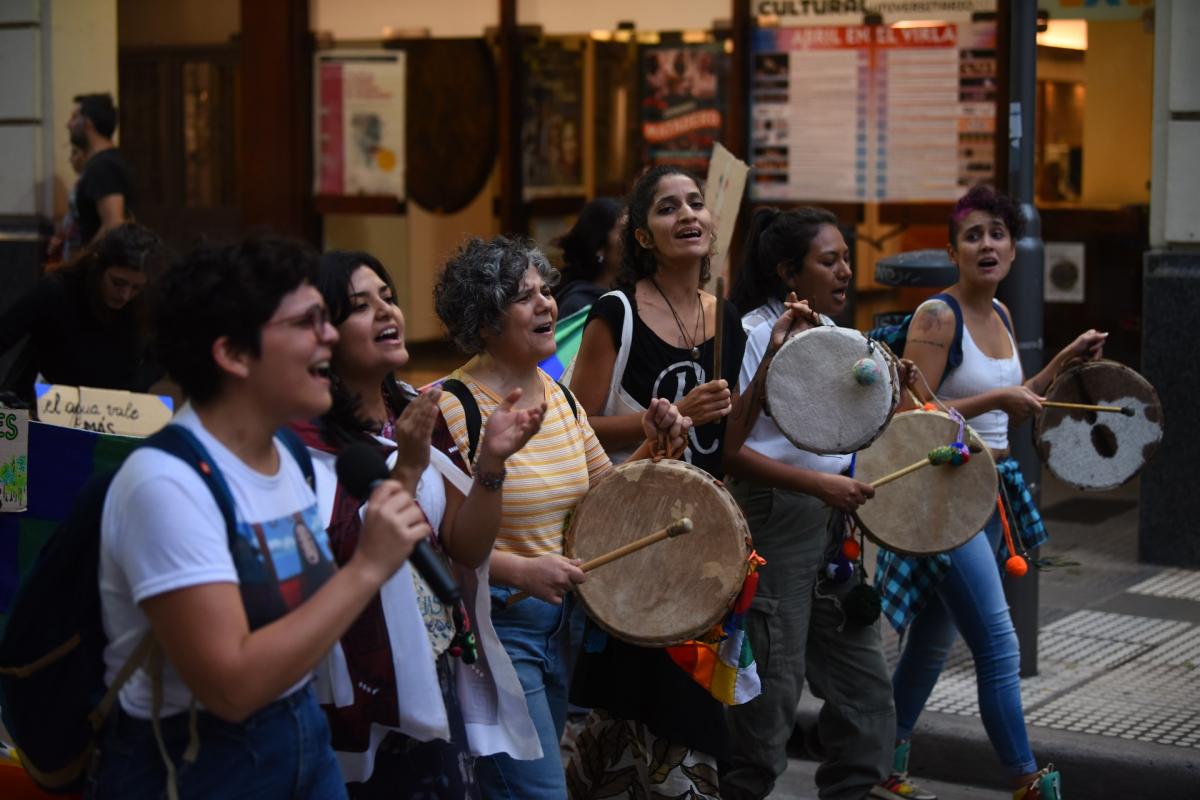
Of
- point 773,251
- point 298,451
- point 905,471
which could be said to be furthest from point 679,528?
point 773,251

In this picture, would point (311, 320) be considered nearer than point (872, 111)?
Yes

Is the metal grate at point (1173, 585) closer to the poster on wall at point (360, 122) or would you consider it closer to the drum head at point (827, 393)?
the drum head at point (827, 393)

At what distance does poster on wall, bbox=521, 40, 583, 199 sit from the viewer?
10992 millimetres

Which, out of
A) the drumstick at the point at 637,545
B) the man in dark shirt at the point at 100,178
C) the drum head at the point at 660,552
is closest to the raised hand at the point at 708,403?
the drum head at the point at 660,552

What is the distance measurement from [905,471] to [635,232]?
1.05 metres

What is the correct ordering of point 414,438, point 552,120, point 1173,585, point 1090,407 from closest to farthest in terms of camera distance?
point 414,438, point 1090,407, point 1173,585, point 552,120

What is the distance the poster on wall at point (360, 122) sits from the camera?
11461 mm

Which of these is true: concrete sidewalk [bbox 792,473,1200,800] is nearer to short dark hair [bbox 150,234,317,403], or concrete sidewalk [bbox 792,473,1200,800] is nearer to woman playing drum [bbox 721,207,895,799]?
woman playing drum [bbox 721,207,895,799]

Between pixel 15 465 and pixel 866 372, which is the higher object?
pixel 866 372

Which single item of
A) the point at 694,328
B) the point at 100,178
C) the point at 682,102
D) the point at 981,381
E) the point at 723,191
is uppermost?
the point at 682,102

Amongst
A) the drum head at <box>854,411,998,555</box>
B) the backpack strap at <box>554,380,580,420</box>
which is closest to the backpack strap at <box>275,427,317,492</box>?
the backpack strap at <box>554,380,580,420</box>

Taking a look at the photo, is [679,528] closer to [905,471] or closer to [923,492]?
[905,471]

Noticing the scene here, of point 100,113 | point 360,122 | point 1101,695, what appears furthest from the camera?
point 360,122

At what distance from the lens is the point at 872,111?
Answer: 10.2 metres
